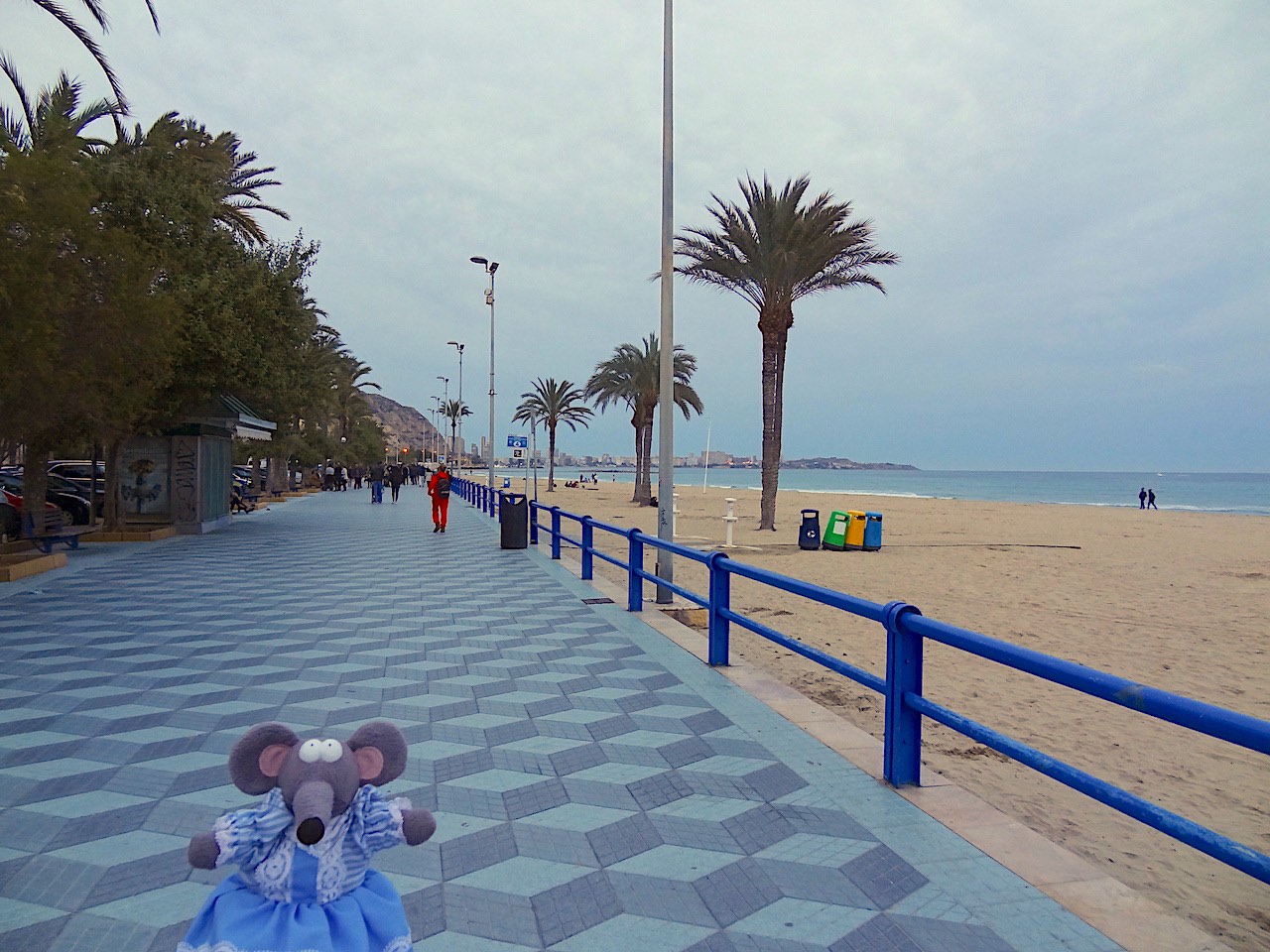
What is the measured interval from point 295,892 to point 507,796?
2428 millimetres

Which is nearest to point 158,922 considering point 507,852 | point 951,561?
point 507,852

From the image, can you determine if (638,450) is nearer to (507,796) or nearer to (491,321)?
(491,321)

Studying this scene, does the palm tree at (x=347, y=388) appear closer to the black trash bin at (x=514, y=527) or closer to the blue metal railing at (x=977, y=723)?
the black trash bin at (x=514, y=527)

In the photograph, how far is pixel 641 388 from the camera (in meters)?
40.0

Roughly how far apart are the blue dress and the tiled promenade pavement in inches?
44.6

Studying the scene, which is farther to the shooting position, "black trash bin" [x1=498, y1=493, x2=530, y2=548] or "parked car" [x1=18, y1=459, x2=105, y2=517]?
"parked car" [x1=18, y1=459, x2=105, y2=517]

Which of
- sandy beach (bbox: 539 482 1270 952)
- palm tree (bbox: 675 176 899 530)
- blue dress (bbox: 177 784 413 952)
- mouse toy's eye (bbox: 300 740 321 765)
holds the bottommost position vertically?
sandy beach (bbox: 539 482 1270 952)

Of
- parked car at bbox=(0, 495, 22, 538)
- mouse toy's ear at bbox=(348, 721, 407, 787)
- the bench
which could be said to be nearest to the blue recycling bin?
the bench

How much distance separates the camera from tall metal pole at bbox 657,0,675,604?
1057 centimetres

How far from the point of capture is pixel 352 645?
25.8 ft

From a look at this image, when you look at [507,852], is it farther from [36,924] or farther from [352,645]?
[352,645]

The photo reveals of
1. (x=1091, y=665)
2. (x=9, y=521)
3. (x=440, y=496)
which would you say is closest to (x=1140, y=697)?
(x=1091, y=665)

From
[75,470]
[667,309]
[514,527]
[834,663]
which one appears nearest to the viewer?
[834,663]

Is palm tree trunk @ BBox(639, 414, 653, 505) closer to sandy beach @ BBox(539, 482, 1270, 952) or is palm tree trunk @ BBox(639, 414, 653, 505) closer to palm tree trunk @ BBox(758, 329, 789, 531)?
palm tree trunk @ BBox(758, 329, 789, 531)
